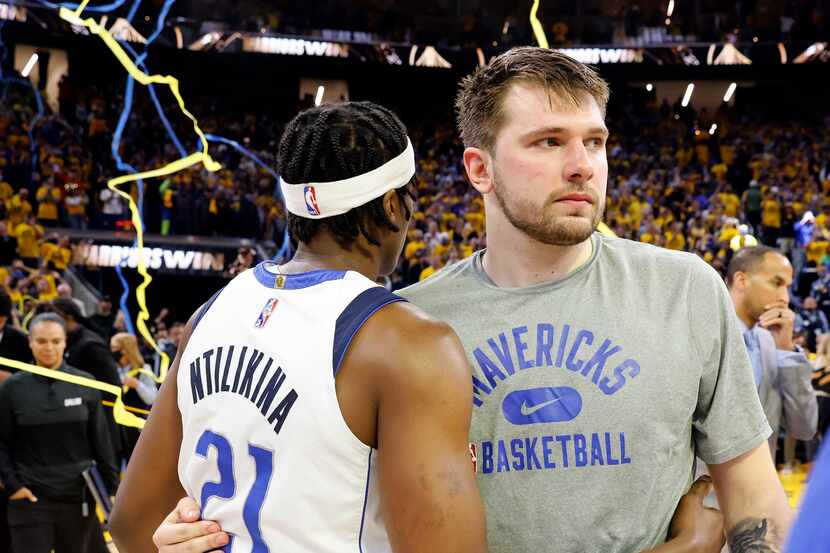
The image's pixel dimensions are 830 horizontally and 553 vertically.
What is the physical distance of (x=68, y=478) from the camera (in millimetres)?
5195

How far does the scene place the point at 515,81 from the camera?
6.15 ft

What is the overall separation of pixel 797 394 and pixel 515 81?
2970mm

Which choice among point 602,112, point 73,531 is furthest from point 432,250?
point 602,112

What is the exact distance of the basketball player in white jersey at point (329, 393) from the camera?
154 cm

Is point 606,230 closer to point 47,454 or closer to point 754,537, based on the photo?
point 47,454

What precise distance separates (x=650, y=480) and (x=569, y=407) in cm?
18

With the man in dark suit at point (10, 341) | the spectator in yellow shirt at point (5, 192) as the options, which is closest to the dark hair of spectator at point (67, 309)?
the man in dark suit at point (10, 341)

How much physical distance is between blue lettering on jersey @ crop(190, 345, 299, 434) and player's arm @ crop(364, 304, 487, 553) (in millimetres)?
156

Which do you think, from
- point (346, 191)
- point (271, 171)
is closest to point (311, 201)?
point (346, 191)

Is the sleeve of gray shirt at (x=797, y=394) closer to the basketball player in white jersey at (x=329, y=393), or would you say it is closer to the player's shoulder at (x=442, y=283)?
the player's shoulder at (x=442, y=283)

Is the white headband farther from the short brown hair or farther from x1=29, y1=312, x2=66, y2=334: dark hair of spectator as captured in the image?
x1=29, y1=312, x2=66, y2=334: dark hair of spectator

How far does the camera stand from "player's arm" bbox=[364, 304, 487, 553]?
5.00ft

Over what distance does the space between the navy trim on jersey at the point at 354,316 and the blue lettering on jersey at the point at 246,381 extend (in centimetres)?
10

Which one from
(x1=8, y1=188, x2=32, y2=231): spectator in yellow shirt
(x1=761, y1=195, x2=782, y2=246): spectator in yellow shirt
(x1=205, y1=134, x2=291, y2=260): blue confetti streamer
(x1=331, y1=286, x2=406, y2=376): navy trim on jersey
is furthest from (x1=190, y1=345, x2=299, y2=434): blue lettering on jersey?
(x1=761, y1=195, x2=782, y2=246): spectator in yellow shirt
